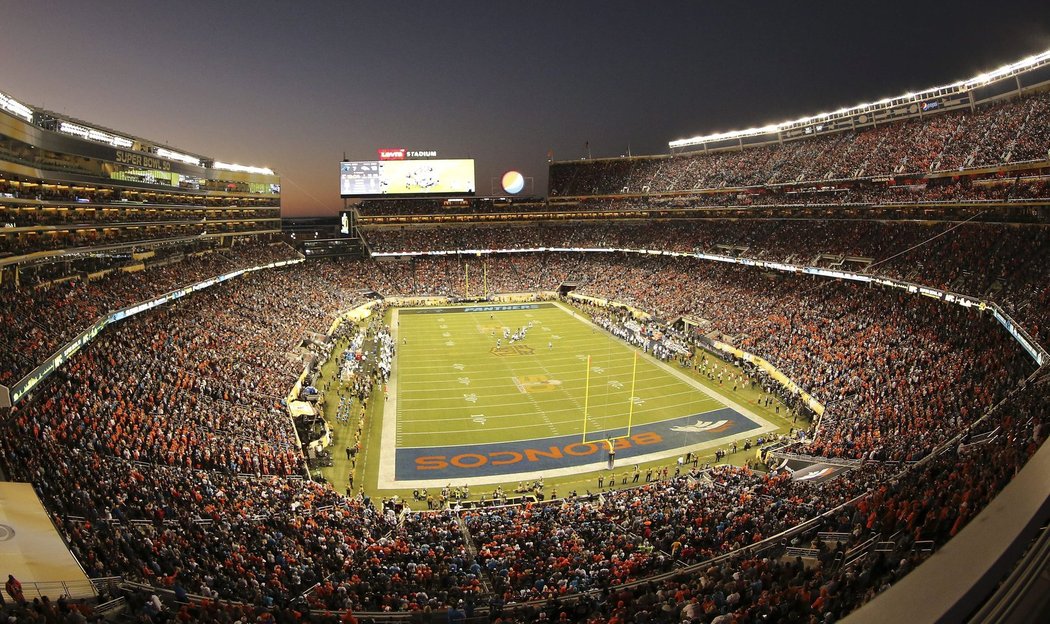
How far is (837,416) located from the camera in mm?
21797

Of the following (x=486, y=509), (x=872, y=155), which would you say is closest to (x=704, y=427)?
(x=486, y=509)

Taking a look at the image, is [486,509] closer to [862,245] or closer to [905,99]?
[862,245]

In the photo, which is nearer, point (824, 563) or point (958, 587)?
point (958, 587)

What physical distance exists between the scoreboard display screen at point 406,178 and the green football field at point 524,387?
2424 centimetres

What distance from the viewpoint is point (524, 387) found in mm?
30656

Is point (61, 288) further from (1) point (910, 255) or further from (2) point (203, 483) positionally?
(1) point (910, 255)

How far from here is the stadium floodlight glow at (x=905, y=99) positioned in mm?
32312

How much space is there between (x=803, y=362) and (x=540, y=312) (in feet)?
88.7

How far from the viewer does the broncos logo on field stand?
24.9 m

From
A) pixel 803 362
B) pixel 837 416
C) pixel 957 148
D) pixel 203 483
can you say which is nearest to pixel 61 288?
pixel 203 483

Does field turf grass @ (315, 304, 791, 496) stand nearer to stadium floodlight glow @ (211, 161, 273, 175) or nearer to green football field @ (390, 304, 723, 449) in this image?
green football field @ (390, 304, 723, 449)

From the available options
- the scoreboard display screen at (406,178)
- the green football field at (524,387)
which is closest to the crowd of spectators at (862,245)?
the scoreboard display screen at (406,178)

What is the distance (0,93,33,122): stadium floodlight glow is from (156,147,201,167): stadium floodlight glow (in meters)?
15.6

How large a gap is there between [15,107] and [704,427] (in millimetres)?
31252
